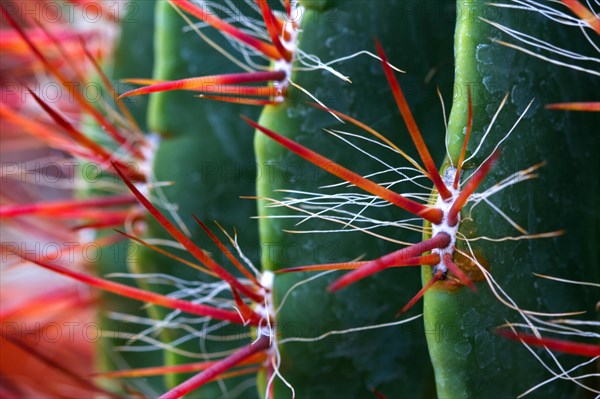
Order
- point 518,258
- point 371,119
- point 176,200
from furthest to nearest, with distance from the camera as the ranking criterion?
point 176,200 < point 371,119 < point 518,258

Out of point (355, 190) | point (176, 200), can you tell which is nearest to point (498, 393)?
point (355, 190)

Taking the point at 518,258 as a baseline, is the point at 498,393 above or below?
below

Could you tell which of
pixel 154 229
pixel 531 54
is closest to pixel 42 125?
pixel 154 229

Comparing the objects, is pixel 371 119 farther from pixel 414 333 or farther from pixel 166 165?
pixel 166 165

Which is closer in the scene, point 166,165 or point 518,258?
point 518,258

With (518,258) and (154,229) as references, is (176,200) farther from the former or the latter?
(518,258)

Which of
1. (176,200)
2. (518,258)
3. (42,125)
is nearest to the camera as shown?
(518,258)

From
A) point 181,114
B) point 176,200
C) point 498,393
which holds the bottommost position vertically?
point 498,393
